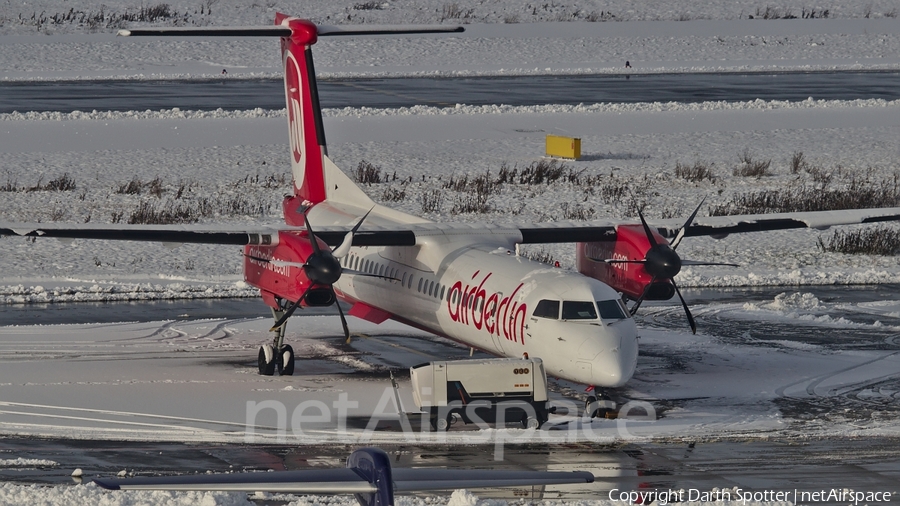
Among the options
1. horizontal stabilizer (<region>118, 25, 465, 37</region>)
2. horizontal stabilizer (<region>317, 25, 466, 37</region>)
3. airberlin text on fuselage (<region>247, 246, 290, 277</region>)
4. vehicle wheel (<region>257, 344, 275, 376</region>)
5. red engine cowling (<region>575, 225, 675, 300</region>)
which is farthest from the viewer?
horizontal stabilizer (<region>317, 25, 466, 37</region>)

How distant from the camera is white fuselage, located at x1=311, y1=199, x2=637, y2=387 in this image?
19188 millimetres

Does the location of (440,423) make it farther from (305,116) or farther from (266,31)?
(266,31)

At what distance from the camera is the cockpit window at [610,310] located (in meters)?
19.6

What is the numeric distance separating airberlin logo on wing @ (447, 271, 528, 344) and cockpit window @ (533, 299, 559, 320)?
26cm

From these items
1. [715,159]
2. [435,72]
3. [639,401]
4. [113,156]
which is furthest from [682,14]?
[639,401]

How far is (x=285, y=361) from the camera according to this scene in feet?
74.3

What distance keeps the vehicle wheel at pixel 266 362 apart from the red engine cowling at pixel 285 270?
99 centimetres

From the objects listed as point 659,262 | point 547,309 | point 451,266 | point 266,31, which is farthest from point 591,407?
point 266,31

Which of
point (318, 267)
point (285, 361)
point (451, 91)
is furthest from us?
point (451, 91)

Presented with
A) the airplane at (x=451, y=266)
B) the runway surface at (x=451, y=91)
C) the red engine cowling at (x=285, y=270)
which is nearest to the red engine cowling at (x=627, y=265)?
the airplane at (x=451, y=266)

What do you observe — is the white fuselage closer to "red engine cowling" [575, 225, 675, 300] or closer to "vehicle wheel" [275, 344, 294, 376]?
"red engine cowling" [575, 225, 675, 300]

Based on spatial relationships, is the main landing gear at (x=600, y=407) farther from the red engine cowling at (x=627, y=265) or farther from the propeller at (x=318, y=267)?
the propeller at (x=318, y=267)

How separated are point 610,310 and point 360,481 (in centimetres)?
1090

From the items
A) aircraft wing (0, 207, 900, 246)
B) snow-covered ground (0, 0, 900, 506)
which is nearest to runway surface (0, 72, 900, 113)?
snow-covered ground (0, 0, 900, 506)
